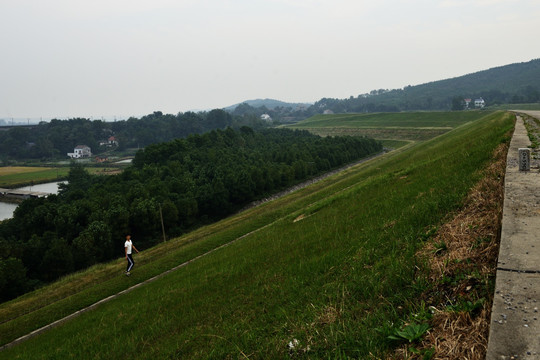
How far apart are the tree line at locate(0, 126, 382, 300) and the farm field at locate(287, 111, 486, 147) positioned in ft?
84.2

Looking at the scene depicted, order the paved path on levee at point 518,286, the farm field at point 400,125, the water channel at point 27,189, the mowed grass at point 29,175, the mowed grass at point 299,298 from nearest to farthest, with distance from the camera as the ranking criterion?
the paved path on levee at point 518,286 → the mowed grass at point 299,298 → the water channel at point 27,189 → the farm field at point 400,125 → the mowed grass at point 29,175

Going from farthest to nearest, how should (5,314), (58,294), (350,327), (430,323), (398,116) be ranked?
(398,116) < (58,294) < (5,314) < (350,327) < (430,323)

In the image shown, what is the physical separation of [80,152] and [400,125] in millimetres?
158194

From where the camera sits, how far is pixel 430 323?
4.17 meters

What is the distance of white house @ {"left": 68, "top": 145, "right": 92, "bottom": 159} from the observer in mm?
175375

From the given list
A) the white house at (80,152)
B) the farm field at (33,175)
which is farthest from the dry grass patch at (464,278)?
the white house at (80,152)

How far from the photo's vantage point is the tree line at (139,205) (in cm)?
3100

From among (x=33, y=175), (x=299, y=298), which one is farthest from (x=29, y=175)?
(x=299, y=298)

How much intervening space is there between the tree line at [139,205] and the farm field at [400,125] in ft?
84.2

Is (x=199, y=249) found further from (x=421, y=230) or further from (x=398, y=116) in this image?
(x=398, y=116)

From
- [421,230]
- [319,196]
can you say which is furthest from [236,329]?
[319,196]

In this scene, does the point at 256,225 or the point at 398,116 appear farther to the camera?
the point at 398,116

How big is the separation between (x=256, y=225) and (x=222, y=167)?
39276 millimetres

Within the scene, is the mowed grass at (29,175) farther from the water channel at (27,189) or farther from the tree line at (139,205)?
the tree line at (139,205)
